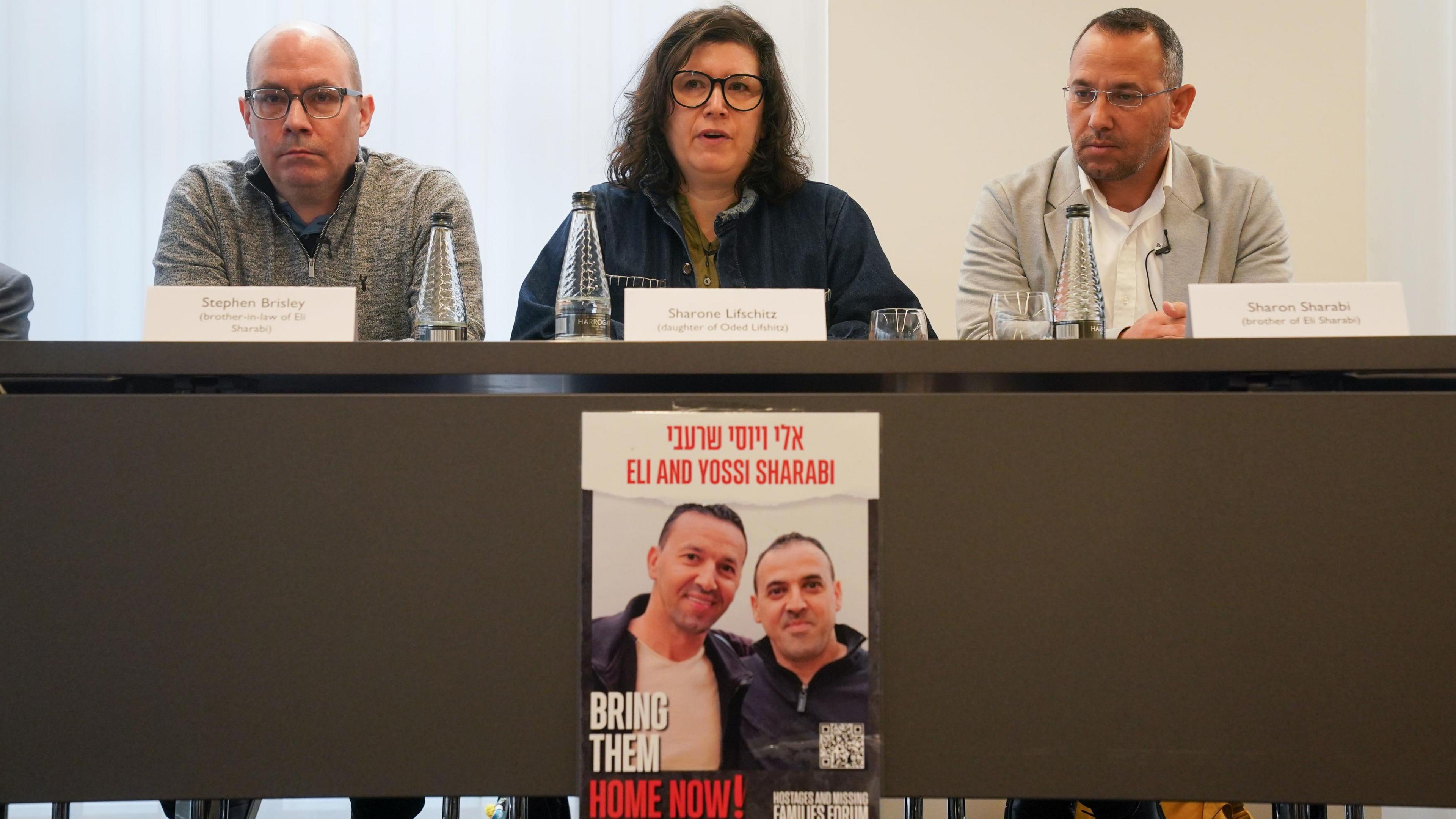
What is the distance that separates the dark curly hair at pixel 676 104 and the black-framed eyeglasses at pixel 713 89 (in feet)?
0.07

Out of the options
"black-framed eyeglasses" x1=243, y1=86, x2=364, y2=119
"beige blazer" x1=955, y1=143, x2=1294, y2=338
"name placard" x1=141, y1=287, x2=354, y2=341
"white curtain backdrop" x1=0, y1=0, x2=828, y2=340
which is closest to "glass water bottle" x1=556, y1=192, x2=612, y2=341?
"name placard" x1=141, y1=287, x2=354, y2=341

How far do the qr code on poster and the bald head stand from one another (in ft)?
4.44

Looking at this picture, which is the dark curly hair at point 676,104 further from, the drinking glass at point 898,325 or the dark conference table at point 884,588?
the dark conference table at point 884,588

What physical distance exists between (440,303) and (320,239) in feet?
2.68

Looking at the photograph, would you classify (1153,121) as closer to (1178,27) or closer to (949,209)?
(949,209)

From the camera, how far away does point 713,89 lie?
1680 mm

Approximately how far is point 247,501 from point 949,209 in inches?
80.6

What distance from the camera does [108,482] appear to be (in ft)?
2.76

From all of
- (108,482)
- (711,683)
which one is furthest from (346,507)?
(711,683)

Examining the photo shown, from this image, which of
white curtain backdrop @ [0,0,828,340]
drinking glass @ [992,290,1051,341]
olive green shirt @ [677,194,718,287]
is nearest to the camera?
drinking glass @ [992,290,1051,341]

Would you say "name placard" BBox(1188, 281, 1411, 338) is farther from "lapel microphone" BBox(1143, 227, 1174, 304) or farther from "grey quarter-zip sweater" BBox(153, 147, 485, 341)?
"grey quarter-zip sweater" BBox(153, 147, 485, 341)

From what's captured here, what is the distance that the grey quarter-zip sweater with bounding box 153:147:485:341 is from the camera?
1.68m

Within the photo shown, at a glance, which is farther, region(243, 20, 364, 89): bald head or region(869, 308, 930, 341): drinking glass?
region(243, 20, 364, 89): bald head

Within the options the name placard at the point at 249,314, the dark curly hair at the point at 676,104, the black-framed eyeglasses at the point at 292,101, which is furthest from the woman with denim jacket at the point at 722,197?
the name placard at the point at 249,314
